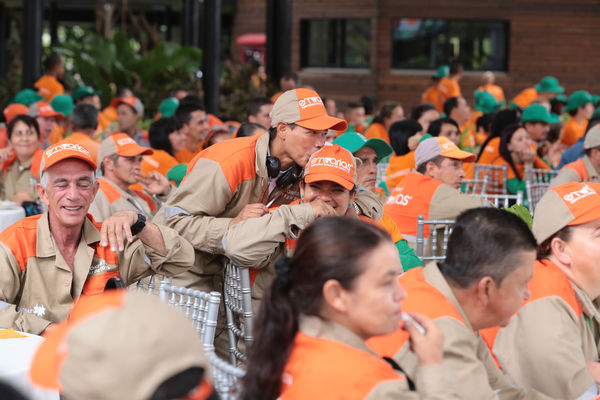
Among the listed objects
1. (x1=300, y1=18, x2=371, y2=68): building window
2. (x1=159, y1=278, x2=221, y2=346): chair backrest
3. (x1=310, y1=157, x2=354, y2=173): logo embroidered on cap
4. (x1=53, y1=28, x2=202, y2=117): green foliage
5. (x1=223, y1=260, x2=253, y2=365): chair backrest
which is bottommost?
(x1=223, y1=260, x2=253, y2=365): chair backrest

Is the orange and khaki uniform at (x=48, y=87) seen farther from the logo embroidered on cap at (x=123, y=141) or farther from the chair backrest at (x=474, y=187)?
the logo embroidered on cap at (x=123, y=141)

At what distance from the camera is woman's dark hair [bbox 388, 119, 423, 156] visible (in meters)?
6.61

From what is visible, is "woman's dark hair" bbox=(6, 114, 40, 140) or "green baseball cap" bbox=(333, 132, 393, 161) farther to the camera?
"woman's dark hair" bbox=(6, 114, 40, 140)

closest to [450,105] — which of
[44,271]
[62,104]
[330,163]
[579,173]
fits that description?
[579,173]

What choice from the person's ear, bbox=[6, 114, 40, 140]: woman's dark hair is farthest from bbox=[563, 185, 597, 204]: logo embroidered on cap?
bbox=[6, 114, 40, 140]: woman's dark hair

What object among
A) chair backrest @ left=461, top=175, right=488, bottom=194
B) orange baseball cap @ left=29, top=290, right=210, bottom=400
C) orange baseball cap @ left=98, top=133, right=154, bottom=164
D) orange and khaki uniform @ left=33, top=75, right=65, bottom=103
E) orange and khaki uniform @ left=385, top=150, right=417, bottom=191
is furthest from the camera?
orange and khaki uniform @ left=33, top=75, right=65, bottom=103

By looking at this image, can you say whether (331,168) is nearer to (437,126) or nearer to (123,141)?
(123,141)

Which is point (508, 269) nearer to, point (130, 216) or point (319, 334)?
point (319, 334)

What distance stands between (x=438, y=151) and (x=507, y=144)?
255cm

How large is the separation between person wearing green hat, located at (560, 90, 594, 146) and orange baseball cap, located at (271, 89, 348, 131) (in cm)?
747

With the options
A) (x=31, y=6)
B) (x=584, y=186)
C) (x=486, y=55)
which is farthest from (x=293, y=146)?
(x=486, y=55)

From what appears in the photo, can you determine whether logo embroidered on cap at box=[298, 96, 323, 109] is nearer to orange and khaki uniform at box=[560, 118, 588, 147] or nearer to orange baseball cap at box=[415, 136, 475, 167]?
orange baseball cap at box=[415, 136, 475, 167]

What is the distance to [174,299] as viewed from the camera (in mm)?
2793

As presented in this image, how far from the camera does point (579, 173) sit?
5887mm
